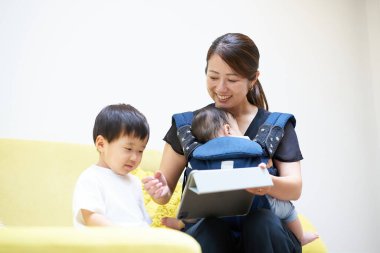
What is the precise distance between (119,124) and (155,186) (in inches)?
8.0

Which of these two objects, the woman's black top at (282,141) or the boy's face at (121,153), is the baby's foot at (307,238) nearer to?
the woman's black top at (282,141)

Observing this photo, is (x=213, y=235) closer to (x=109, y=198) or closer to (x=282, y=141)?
(x=109, y=198)

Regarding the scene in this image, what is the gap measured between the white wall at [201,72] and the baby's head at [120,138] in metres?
0.82

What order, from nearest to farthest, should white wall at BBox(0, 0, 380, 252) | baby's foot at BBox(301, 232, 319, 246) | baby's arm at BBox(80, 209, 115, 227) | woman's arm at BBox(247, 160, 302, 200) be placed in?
baby's arm at BBox(80, 209, 115, 227)
woman's arm at BBox(247, 160, 302, 200)
baby's foot at BBox(301, 232, 319, 246)
white wall at BBox(0, 0, 380, 252)

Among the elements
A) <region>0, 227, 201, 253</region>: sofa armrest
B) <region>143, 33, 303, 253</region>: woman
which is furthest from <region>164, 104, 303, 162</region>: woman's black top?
<region>0, 227, 201, 253</region>: sofa armrest

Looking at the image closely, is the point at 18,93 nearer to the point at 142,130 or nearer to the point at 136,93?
the point at 136,93

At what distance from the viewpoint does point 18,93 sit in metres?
1.86


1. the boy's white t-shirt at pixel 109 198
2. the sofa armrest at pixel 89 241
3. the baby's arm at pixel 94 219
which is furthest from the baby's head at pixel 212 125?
the sofa armrest at pixel 89 241

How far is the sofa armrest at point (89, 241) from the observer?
0.69 metres

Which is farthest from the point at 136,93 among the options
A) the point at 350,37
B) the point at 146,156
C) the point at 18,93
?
the point at 350,37

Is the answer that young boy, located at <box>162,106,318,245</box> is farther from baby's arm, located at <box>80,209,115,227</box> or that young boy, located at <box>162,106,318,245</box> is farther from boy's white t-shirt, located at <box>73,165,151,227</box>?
baby's arm, located at <box>80,209,115,227</box>

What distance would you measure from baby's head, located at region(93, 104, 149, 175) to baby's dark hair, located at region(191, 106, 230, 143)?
7.1 inches

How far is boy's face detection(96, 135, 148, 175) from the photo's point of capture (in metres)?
1.15

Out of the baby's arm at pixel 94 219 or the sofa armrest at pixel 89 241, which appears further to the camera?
the baby's arm at pixel 94 219
